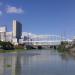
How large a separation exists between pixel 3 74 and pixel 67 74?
5039mm

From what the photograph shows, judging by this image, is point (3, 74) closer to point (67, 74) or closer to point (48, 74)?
point (48, 74)

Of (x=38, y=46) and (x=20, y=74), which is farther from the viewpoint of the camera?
(x=38, y=46)

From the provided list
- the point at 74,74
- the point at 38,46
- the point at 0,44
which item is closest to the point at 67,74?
the point at 74,74

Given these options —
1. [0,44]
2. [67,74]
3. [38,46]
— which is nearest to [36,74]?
[67,74]

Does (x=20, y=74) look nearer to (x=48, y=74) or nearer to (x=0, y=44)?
(x=48, y=74)

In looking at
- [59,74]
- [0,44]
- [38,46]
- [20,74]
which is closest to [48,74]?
[59,74]

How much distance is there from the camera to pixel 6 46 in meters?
134

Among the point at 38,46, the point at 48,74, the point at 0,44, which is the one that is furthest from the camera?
the point at 38,46

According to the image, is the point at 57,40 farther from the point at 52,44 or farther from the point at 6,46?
the point at 6,46

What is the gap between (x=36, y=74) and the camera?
21.3 meters

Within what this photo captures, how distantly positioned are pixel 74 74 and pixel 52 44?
177056mm

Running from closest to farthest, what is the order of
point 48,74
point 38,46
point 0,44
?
point 48,74 → point 0,44 → point 38,46

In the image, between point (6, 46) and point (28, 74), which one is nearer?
point (28, 74)

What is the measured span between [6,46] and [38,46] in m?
66.1
